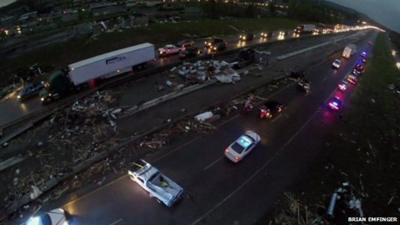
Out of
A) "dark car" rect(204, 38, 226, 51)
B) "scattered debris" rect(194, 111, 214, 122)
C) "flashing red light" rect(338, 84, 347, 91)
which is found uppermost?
→ "dark car" rect(204, 38, 226, 51)

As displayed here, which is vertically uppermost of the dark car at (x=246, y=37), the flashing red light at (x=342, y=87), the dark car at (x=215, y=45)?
the dark car at (x=215, y=45)

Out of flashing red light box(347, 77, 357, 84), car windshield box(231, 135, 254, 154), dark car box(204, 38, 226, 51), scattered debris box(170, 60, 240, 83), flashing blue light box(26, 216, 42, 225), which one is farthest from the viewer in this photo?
dark car box(204, 38, 226, 51)

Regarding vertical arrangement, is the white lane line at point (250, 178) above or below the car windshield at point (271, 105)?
below

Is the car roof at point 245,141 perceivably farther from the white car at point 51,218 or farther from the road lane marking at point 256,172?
the white car at point 51,218

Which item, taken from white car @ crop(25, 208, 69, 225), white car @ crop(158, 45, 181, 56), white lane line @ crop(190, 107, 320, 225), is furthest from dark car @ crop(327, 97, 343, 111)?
white car @ crop(25, 208, 69, 225)

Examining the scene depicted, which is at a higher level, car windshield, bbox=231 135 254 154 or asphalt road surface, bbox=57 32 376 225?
car windshield, bbox=231 135 254 154

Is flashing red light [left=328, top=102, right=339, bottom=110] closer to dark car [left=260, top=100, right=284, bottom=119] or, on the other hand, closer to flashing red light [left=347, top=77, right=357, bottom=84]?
dark car [left=260, top=100, right=284, bottom=119]

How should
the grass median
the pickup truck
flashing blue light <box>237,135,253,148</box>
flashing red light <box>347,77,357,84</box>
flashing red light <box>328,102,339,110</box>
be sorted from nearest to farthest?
the pickup truck → the grass median → flashing blue light <box>237,135,253,148</box> → flashing red light <box>328,102,339,110</box> → flashing red light <box>347,77,357,84</box>

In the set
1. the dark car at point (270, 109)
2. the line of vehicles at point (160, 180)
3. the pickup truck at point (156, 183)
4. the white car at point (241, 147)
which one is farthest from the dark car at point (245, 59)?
the pickup truck at point (156, 183)

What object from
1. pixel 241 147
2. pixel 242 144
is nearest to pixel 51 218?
pixel 241 147
